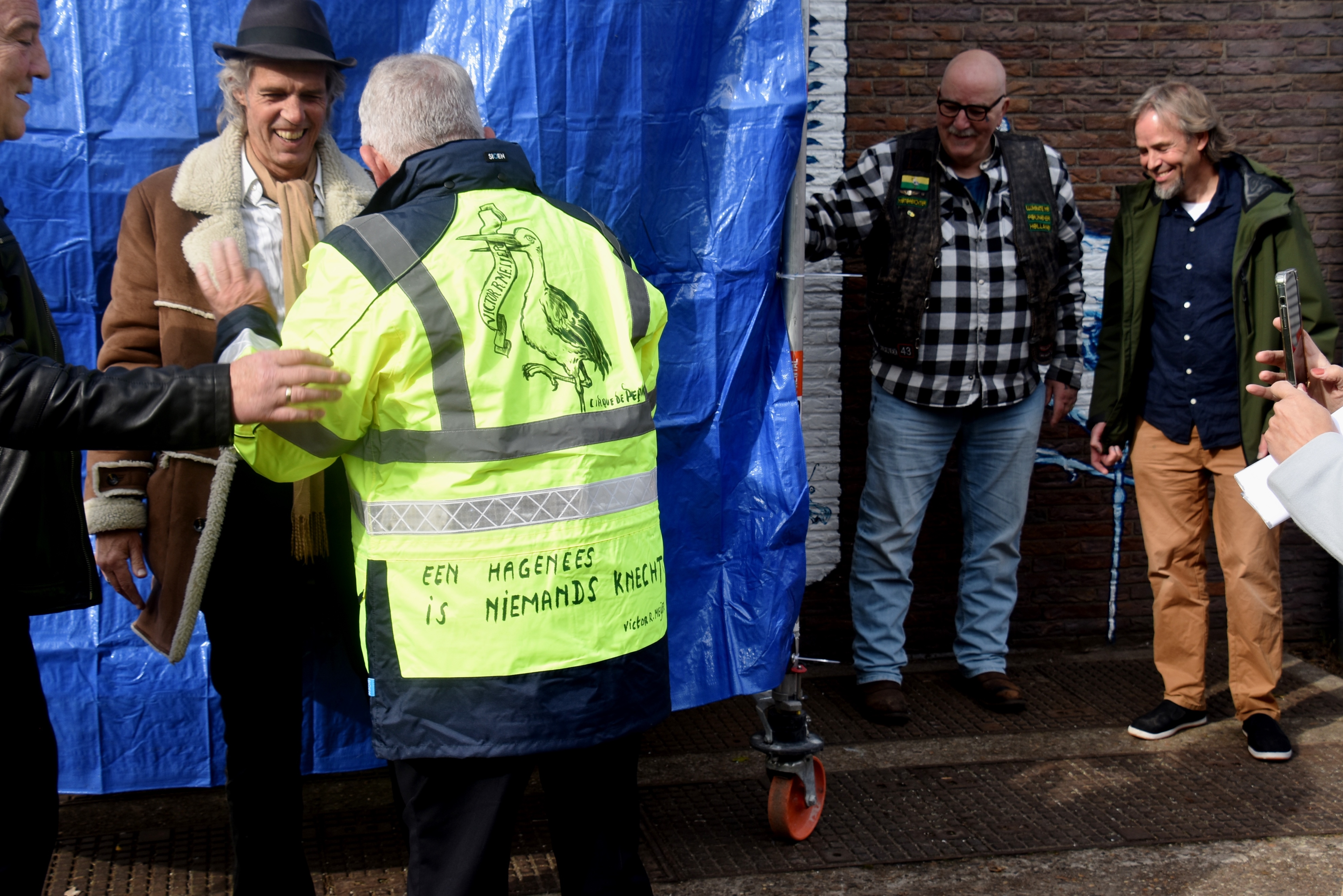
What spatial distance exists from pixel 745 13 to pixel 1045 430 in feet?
8.90

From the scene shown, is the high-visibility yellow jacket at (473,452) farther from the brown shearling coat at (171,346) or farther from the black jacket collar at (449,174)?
the brown shearling coat at (171,346)

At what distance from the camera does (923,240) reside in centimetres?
445

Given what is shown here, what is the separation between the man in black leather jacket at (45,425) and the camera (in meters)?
2.02

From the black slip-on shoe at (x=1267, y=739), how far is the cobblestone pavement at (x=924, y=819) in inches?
1.3

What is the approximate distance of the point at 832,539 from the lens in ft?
16.9

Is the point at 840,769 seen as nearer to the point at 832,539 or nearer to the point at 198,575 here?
the point at 832,539

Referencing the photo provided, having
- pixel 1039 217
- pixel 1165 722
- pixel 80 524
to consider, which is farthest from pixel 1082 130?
pixel 80 524

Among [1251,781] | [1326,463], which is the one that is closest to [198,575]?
[1326,463]

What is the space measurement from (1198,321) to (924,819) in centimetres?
204

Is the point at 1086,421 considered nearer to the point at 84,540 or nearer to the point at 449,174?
the point at 449,174

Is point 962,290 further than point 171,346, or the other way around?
point 962,290

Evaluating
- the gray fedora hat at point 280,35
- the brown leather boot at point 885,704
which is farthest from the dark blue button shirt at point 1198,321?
the gray fedora hat at point 280,35

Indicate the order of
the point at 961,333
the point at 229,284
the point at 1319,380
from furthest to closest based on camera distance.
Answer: the point at 961,333, the point at 1319,380, the point at 229,284

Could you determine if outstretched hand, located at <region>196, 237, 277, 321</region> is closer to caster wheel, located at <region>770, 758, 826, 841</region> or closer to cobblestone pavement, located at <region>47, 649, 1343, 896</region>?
cobblestone pavement, located at <region>47, 649, 1343, 896</region>
